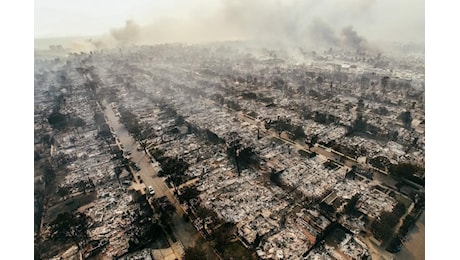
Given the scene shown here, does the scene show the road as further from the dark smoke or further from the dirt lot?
the dark smoke

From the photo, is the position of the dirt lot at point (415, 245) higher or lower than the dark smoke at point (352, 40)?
lower

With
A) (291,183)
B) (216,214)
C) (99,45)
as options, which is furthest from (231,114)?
(99,45)

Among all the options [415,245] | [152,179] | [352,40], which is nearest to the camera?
[415,245]

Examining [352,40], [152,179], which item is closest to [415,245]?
[152,179]

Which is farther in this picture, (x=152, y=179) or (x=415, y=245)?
(x=152, y=179)

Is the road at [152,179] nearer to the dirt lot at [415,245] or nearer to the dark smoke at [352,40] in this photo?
the dirt lot at [415,245]

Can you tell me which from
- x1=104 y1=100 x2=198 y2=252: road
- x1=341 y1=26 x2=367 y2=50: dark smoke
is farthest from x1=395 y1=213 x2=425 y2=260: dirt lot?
x1=341 y1=26 x2=367 y2=50: dark smoke

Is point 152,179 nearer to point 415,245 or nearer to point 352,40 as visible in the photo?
point 415,245

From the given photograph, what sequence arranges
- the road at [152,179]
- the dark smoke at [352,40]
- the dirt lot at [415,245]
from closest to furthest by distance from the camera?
1. the dirt lot at [415,245]
2. the road at [152,179]
3. the dark smoke at [352,40]

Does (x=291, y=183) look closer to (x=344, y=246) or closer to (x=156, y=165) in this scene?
(x=344, y=246)

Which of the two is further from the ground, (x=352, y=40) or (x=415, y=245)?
(x=352, y=40)

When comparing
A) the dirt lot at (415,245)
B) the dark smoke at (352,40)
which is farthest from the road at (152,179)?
the dark smoke at (352,40)
